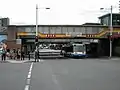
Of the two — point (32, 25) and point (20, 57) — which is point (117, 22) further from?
point (20, 57)

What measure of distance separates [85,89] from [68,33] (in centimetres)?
5189

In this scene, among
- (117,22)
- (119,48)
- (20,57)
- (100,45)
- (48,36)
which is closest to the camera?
(20,57)

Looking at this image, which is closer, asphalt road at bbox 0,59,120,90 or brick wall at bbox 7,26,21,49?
asphalt road at bbox 0,59,120,90

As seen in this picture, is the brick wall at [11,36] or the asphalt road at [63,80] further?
the brick wall at [11,36]

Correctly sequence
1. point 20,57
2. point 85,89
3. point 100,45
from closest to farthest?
1. point 85,89
2. point 20,57
3. point 100,45

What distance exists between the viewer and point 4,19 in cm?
12181

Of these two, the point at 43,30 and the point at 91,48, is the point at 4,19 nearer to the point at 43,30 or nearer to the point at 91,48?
the point at 91,48

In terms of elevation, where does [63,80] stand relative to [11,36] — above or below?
below

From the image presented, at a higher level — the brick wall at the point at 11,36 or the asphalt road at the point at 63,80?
the brick wall at the point at 11,36

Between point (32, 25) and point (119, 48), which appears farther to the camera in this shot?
point (119, 48)

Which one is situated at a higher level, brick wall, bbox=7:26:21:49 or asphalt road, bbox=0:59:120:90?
brick wall, bbox=7:26:21:49

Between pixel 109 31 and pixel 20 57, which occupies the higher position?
pixel 109 31

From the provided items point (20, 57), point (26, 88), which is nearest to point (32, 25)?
point (20, 57)

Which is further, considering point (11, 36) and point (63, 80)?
point (11, 36)
